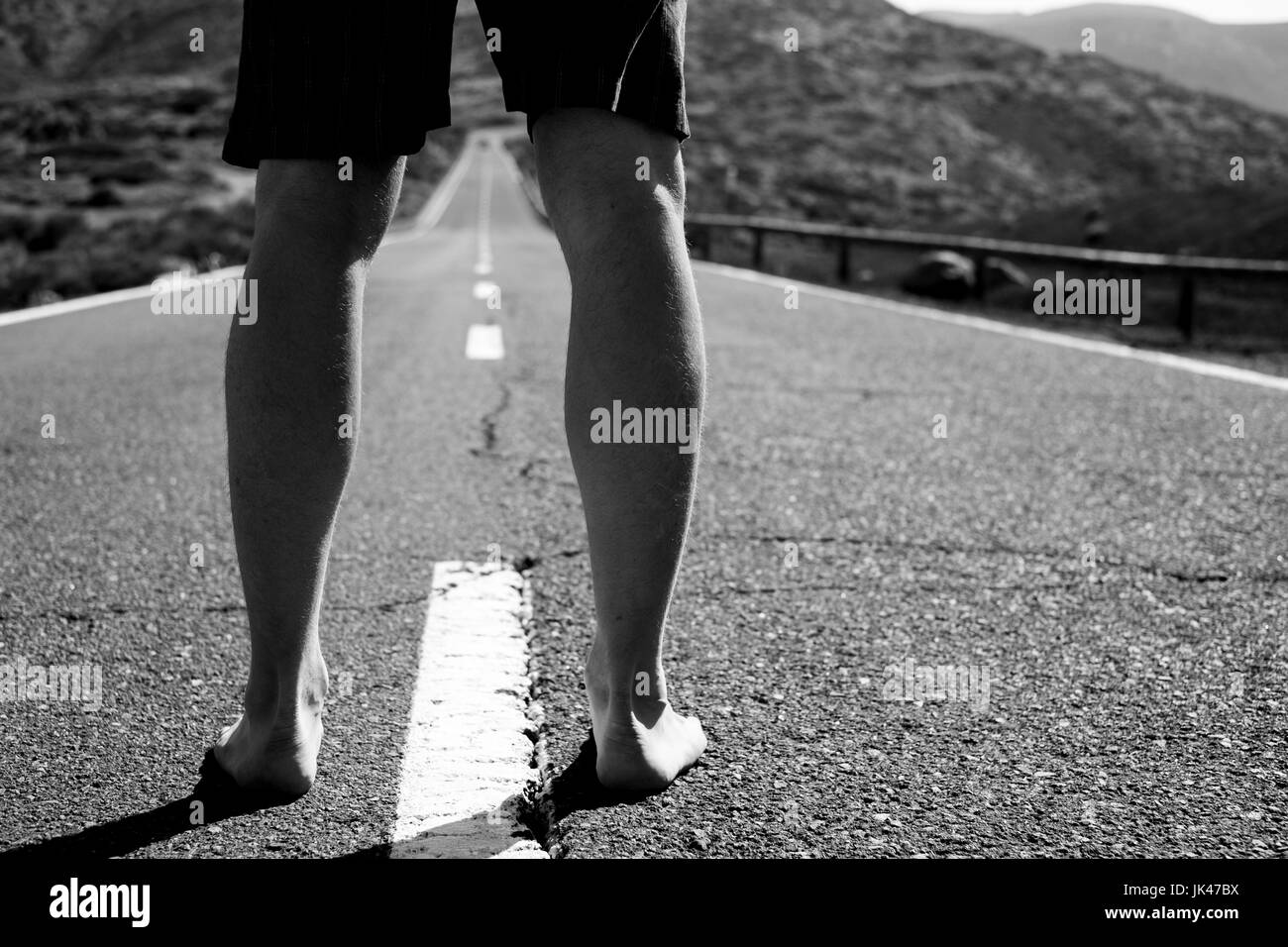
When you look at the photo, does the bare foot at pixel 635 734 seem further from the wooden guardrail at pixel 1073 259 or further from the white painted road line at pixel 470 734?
the wooden guardrail at pixel 1073 259

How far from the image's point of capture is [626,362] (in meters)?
1.38

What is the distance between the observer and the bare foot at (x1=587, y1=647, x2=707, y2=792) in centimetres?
142

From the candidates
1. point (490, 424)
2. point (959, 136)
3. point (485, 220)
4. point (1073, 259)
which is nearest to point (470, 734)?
point (490, 424)

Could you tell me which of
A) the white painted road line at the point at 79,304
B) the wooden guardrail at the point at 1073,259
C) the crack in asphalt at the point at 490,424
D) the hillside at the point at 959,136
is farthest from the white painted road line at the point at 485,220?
the crack in asphalt at the point at 490,424

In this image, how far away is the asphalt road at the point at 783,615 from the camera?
1.38 m

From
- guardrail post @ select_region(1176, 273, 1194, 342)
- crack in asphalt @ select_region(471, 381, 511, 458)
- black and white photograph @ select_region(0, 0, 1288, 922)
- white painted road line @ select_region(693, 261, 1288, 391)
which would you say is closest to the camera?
black and white photograph @ select_region(0, 0, 1288, 922)

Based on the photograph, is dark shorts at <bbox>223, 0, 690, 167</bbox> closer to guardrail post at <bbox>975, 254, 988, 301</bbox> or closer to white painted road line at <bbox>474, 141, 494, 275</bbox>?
guardrail post at <bbox>975, 254, 988, 301</bbox>

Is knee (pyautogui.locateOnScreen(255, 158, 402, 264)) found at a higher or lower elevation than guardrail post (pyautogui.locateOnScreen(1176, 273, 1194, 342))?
higher

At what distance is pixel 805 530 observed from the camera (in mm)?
2668

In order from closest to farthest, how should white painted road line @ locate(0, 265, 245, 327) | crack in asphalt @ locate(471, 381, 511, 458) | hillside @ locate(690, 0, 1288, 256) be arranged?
crack in asphalt @ locate(471, 381, 511, 458) → white painted road line @ locate(0, 265, 245, 327) → hillside @ locate(690, 0, 1288, 256)

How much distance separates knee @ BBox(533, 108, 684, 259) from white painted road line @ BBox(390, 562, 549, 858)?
0.66 metres

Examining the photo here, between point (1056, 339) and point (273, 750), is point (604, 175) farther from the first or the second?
point (1056, 339)

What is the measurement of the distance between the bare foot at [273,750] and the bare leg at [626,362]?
0.36m

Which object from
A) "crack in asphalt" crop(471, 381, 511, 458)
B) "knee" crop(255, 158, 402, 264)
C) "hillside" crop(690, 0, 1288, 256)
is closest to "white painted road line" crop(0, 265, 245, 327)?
"crack in asphalt" crop(471, 381, 511, 458)
